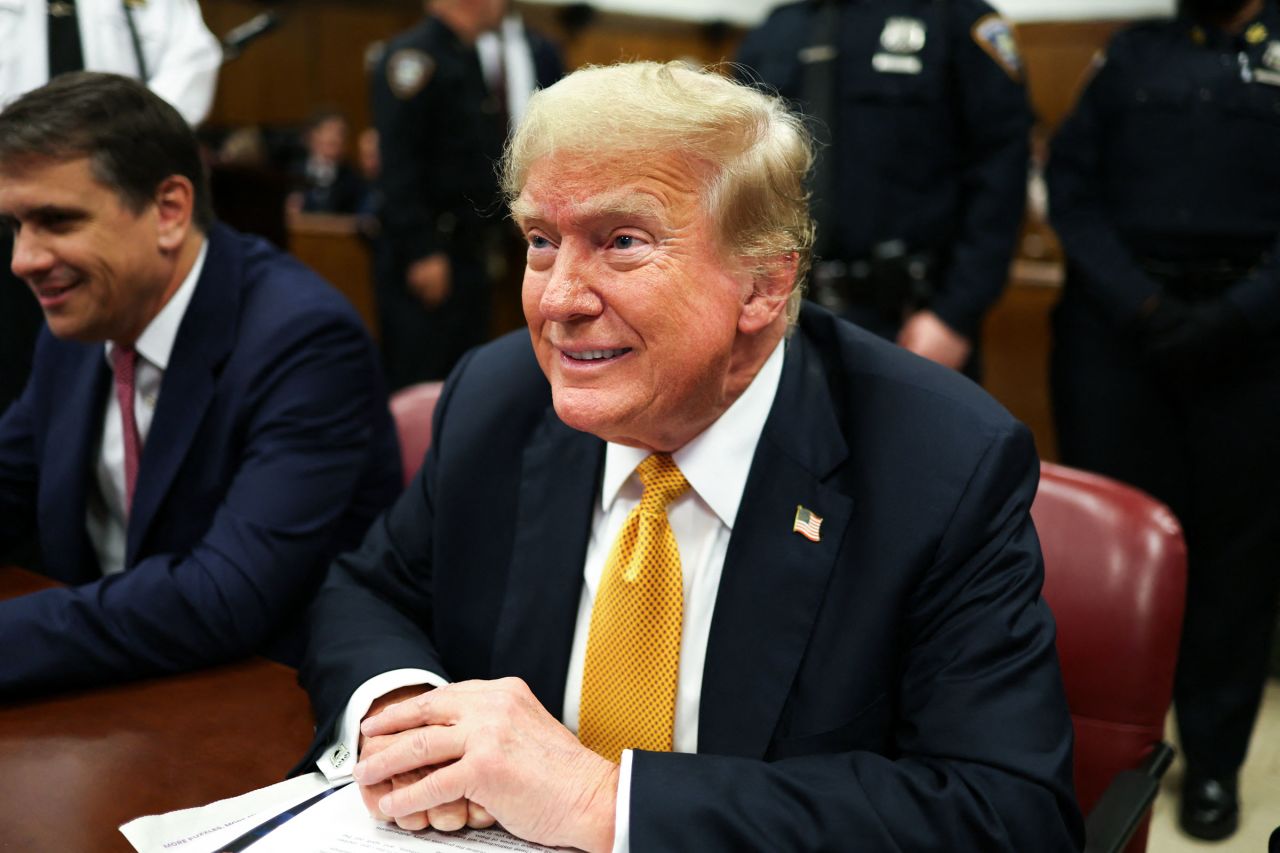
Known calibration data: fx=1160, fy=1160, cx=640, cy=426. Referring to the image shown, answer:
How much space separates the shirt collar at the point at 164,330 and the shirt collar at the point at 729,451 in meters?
0.87

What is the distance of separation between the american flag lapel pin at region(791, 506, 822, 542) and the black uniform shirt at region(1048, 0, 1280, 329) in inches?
62.5

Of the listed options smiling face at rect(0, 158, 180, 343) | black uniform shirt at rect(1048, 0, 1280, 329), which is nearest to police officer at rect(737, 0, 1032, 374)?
black uniform shirt at rect(1048, 0, 1280, 329)

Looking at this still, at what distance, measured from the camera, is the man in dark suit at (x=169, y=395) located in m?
1.58

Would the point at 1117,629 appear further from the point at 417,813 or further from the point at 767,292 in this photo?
the point at 417,813

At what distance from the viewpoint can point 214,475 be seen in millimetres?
1685

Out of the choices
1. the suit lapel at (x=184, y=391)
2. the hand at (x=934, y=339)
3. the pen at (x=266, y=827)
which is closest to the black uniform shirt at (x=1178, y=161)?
the hand at (x=934, y=339)

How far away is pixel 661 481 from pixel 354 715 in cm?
41

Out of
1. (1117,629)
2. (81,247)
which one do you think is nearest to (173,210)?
(81,247)

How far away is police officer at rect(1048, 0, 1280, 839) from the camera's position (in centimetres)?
247

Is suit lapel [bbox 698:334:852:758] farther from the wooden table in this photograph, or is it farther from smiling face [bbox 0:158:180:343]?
smiling face [bbox 0:158:180:343]

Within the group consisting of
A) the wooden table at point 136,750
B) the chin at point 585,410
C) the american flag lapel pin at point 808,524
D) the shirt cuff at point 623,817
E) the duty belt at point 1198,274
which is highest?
the chin at point 585,410

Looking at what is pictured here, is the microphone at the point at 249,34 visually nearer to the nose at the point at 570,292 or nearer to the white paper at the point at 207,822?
the nose at the point at 570,292

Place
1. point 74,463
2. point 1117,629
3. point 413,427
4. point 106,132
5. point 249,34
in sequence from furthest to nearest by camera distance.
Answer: point 249,34 < point 413,427 < point 74,463 < point 106,132 < point 1117,629

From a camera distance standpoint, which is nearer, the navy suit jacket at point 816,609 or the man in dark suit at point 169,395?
the navy suit jacket at point 816,609
